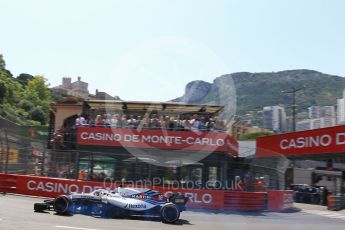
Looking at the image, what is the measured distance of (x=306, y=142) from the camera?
28359 mm

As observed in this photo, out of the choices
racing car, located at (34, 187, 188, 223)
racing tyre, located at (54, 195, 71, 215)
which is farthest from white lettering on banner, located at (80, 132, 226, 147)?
racing tyre, located at (54, 195, 71, 215)

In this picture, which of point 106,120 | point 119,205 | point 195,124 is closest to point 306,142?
point 195,124

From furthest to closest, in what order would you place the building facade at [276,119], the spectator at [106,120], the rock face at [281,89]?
the rock face at [281,89] → the building facade at [276,119] → the spectator at [106,120]

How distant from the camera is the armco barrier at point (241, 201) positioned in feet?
62.7

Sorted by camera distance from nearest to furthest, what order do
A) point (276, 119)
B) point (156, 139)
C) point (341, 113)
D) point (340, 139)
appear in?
point (156, 139) < point (340, 139) < point (341, 113) < point (276, 119)

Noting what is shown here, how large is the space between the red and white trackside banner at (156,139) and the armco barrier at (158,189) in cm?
343

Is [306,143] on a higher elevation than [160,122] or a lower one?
lower

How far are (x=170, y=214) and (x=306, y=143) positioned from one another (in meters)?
17.6

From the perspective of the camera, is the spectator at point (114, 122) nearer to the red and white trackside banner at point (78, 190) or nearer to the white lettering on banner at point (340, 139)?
the red and white trackside banner at point (78, 190)

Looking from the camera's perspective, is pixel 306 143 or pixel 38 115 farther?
pixel 38 115

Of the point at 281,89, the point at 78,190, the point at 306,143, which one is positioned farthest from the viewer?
the point at 281,89

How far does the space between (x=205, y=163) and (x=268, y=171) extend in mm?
3853

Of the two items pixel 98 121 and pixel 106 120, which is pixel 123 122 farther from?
pixel 98 121

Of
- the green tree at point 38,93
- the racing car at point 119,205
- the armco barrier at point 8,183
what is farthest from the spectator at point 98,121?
the green tree at point 38,93
